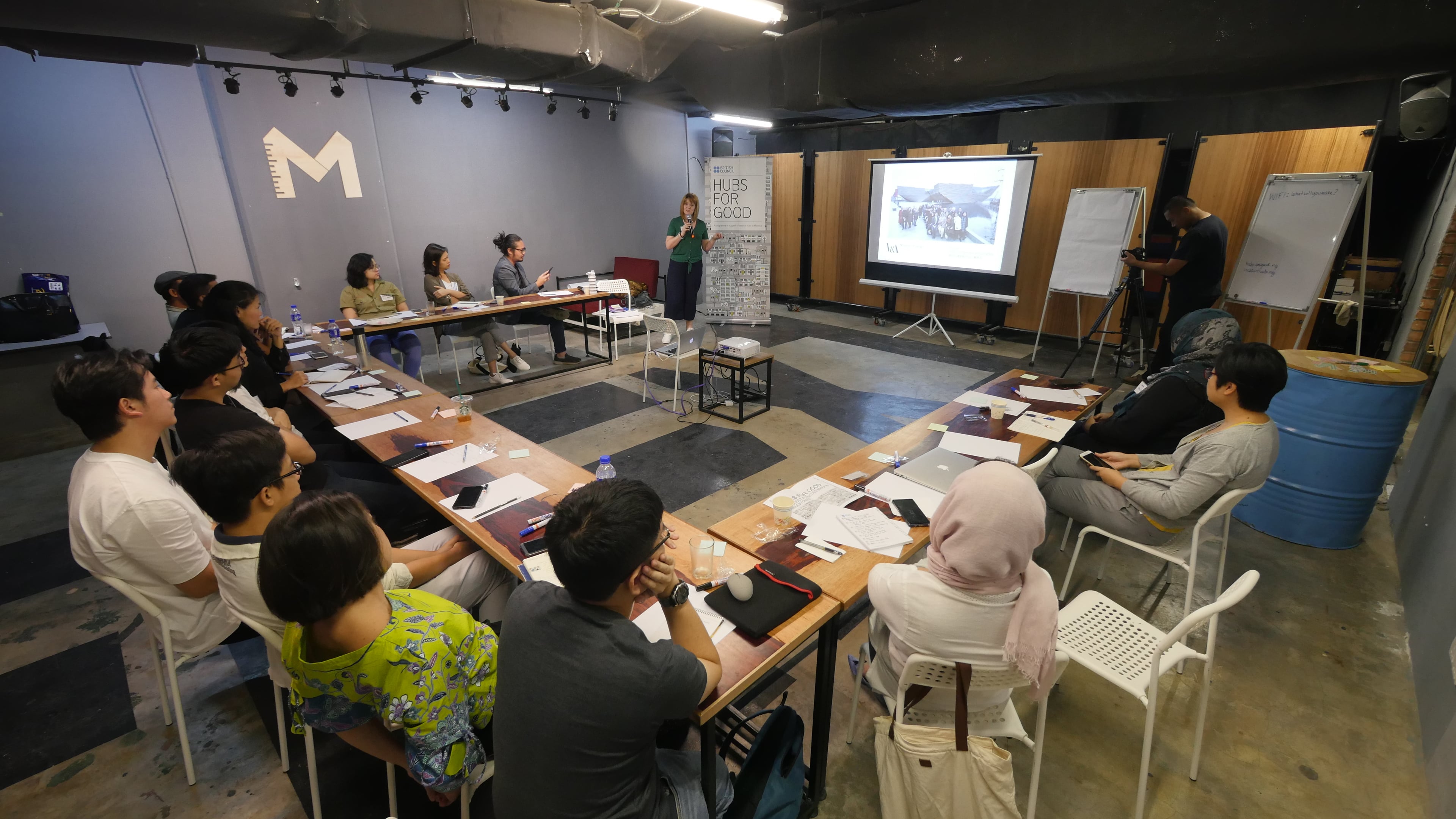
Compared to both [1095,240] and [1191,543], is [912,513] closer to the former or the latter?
[1191,543]

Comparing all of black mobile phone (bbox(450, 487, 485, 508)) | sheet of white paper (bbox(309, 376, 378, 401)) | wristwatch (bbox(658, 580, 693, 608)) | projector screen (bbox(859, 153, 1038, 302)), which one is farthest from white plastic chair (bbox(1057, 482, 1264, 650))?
projector screen (bbox(859, 153, 1038, 302))

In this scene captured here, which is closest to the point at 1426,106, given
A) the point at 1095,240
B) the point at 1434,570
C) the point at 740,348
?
the point at 1095,240

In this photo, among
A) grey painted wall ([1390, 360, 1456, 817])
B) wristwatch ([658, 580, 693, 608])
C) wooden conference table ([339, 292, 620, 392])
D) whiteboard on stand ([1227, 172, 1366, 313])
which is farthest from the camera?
wooden conference table ([339, 292, 620, 392])

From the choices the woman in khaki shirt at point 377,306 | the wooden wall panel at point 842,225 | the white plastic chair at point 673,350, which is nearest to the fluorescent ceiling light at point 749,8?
the white plastic chair at point 673,350

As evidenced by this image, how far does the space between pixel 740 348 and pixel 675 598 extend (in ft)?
10.8

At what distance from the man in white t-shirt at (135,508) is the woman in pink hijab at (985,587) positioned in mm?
2026

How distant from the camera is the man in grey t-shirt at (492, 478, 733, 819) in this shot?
3.39ft

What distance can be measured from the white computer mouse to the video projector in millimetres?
2883

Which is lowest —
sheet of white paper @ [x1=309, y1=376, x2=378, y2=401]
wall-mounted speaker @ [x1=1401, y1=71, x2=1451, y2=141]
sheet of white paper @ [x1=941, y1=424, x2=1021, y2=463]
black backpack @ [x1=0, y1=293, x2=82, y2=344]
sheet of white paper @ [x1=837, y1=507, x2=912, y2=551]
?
sheet of white paper @ [x1=837, y1=507, x2=912, y2=551]

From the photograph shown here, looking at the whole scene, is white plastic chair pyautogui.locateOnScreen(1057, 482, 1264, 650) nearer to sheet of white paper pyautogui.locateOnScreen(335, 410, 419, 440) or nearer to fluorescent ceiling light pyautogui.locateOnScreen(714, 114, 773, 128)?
sheet of white paper pyautogui.locateOnScreen(335, 410, 419, 440)

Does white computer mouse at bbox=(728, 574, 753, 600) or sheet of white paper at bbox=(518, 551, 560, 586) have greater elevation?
white computer mouse at bbox=(728, 574, 753, 600)

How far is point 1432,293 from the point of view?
4.04 metres

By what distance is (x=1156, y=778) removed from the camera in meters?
1.88

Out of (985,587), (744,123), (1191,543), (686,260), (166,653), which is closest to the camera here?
(985,587)
